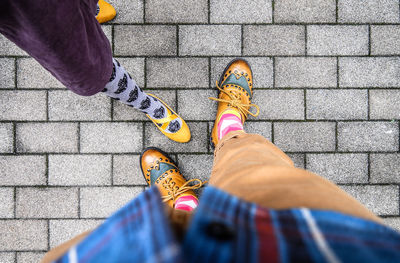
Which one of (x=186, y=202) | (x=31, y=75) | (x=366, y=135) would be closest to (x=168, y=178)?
(x=186, y=202)

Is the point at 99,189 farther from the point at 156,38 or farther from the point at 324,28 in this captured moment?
the point at 324,28

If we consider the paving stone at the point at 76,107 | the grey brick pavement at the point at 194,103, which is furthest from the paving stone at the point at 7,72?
the paving stone at the point at 76,107

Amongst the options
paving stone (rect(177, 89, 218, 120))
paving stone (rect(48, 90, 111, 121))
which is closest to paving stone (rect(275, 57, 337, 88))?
paving stone (rect(177, 89, 218, 120))

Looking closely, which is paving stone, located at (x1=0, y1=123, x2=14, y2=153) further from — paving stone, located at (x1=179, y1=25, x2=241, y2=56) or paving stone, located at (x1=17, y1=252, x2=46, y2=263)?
paving stone, located at (x1=179, y1=25, x2=241, y2=56)

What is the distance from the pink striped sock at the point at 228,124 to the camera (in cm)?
184

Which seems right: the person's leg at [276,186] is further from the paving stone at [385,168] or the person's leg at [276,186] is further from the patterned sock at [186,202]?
the paving stone at [385,168]

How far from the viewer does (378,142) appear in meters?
1.98

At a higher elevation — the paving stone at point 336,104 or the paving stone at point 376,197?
the paving stone at point 336,104

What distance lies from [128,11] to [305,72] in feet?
4.54

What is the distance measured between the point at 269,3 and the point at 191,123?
105cm

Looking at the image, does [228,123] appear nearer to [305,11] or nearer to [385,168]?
[305,11]

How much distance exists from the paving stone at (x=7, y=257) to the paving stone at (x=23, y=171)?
52cm

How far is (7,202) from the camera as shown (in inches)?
77.6

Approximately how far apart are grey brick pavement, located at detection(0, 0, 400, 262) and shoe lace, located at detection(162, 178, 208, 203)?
0.81 ft
